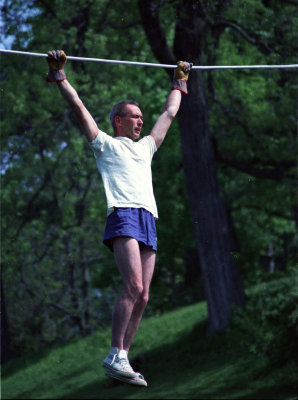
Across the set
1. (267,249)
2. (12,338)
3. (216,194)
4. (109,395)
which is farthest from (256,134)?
(267,249)

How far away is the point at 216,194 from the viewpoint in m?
13.6

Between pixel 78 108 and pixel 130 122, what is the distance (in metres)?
0.45

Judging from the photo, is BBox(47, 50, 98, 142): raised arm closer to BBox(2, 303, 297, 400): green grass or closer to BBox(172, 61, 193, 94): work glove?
BBox(172, 61, 193, 94): work glove

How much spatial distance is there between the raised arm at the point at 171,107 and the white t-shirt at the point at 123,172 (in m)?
0.33

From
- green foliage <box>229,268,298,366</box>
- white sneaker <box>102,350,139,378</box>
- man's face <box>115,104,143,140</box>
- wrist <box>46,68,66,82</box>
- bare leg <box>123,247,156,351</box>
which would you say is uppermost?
wrist <box>46,68,66,82</box>

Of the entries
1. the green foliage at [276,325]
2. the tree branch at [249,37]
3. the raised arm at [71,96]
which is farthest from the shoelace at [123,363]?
the tree branch at [249,37]

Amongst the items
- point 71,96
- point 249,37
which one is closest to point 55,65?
point 71,96

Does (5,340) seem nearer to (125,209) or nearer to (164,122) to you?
(164,122)

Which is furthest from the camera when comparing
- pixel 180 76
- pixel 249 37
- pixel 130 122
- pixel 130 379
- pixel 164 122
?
pixel 249 37

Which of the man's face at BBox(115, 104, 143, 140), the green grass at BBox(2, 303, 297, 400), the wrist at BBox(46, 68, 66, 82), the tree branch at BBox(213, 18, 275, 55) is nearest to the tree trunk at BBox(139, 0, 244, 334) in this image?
the tree branch at BBox(213, 18, 275, 55)

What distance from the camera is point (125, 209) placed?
479 centimetres

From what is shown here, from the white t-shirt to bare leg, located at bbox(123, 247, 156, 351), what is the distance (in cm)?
29

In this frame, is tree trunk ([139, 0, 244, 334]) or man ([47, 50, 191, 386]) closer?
man ([47, 50, 191, 386])

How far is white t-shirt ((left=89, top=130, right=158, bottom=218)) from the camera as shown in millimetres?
4824
